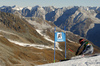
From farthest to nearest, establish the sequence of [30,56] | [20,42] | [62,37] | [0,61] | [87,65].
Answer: [20,42] < [30,56] < [0,61] < [62,37] < [87,65]

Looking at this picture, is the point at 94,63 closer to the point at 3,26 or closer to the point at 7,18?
the point at 3,26

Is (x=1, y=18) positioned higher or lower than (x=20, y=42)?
higher

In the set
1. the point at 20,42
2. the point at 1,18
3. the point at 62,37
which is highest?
the point at 62,37

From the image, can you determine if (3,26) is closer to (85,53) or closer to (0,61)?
(0,61)

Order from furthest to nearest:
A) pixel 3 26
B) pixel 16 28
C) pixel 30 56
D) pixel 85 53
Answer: pixel 16 28 → pixel 3 26 → pixel 30 56 → pixel 85 53

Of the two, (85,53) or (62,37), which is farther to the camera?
(62,37)

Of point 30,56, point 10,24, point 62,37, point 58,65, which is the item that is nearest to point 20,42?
point 30,56

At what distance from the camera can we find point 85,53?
13617mm

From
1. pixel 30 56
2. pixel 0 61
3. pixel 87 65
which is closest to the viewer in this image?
pixel 87 65

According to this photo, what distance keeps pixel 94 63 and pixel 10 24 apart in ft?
493

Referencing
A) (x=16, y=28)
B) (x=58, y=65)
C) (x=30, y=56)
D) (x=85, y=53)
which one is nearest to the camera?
(x=58, y=65)

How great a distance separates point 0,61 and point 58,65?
108 feet

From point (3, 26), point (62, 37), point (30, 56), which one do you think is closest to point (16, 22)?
point (3, 26)

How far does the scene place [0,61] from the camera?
41.4 m
